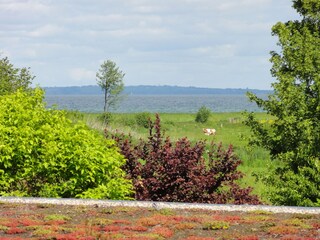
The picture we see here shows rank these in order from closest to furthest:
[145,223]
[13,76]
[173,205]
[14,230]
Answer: [14,230], [145,223], [173,205], [13,76]

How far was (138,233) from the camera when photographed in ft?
36.6

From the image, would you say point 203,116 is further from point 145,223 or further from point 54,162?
point 145,223

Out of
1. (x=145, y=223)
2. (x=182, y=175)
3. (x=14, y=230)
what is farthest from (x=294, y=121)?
(x=14, y=230)

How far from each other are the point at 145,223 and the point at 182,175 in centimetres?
584

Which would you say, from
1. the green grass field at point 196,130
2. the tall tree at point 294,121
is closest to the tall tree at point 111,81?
the green grass field at point 196,130

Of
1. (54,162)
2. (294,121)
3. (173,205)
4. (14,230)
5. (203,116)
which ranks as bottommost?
(203,116)

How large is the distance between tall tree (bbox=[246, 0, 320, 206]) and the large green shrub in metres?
4.21

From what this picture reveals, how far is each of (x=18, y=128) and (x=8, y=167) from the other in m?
0.95

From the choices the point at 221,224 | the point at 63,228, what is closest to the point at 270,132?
the point at 221,224

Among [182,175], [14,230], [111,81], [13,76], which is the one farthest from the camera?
[111,81]

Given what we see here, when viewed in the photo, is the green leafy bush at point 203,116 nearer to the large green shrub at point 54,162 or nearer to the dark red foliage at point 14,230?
the large green shrub at point 54,162

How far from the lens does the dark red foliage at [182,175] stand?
1745 centimetres

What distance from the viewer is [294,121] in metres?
18.3

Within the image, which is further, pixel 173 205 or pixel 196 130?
pixel 196 130
